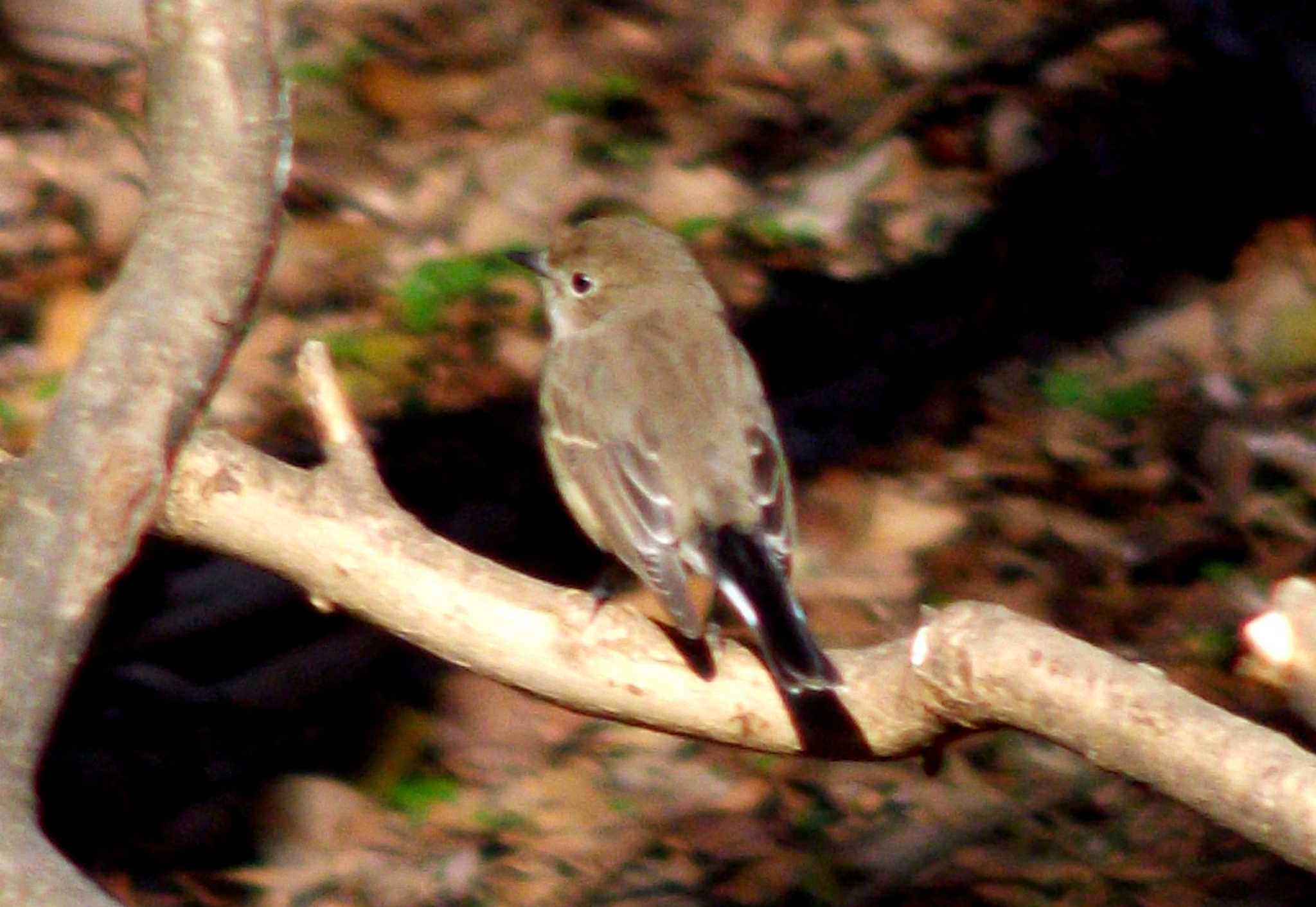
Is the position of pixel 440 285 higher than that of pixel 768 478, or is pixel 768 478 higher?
pixel 440 285

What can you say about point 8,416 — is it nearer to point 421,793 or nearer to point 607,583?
point 421,793

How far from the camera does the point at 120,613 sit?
6164mm

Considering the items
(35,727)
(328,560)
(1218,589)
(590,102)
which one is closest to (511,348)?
(590,102)

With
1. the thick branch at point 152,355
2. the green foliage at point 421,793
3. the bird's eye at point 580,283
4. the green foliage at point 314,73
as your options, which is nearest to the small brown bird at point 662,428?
the bird's eye at point 580,283

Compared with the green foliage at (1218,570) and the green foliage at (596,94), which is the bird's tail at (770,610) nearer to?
the green foliage at (1218,570)

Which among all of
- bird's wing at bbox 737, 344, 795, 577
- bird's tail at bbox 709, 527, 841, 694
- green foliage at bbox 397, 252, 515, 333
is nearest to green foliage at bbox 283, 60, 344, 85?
green foliage at bbox 397, 252, 515, 333

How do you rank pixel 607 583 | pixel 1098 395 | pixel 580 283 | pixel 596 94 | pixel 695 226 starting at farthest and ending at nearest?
pixel 596 94 → pixel 695 226 → pixel 1098 395 → pixel 580 283 → pixel 607 583

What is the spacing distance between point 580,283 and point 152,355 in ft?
6.54

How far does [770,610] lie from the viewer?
4.02m

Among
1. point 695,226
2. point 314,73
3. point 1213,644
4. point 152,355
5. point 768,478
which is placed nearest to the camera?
point 152,355

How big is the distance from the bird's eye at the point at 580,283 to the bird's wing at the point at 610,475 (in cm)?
20

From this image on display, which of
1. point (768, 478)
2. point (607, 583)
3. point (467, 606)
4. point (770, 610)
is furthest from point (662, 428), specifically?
point (467, 606)

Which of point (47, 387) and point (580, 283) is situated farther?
point (47, 387)

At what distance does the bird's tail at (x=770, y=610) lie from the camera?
368 cm
